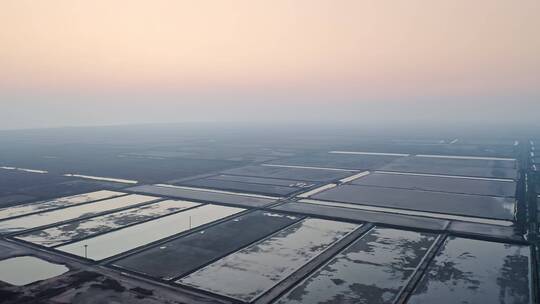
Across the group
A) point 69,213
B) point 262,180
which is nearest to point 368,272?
point 69,213

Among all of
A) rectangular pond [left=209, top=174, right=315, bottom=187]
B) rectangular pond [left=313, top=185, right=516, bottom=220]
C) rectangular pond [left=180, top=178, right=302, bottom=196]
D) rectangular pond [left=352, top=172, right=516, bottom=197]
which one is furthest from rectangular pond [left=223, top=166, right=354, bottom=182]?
rectangular pond [left=313, top=185, right=516, bottom=220]

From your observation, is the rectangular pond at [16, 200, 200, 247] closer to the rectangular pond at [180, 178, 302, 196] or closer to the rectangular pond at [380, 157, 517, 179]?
the rectangular pond at [180, 178, 302, 196]

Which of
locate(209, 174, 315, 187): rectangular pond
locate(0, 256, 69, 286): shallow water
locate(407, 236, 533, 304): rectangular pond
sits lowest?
locate(0, 256, 69, 286): shallow water

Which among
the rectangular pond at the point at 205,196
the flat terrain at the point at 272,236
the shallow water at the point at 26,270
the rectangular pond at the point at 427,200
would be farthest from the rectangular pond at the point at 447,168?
the shallow water at the point at 26,270

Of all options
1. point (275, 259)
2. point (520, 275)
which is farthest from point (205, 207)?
point (520, 275)

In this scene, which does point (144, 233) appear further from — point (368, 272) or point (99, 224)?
point (368, 272)

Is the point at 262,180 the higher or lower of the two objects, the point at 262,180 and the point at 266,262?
the higher
